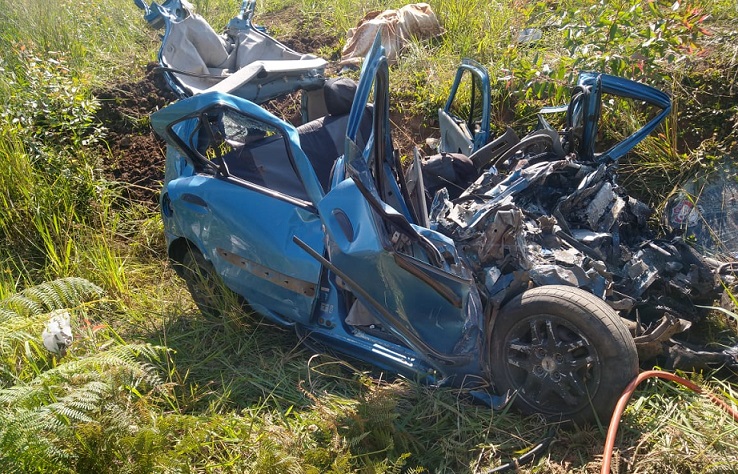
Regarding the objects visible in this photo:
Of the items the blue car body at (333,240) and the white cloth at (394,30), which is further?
the white cloth at (394,30)

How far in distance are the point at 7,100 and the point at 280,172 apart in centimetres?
336

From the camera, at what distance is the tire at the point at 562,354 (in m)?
2.87

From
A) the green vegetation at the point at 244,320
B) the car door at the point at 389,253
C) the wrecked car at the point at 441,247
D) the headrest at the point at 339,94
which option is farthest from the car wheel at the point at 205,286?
the headrest at the point at 339,94

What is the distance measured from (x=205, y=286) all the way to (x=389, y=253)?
161 centimetres

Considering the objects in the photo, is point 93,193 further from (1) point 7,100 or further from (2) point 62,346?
(2) point 62,346

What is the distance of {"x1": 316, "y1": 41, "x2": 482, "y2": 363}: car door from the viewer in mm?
2963

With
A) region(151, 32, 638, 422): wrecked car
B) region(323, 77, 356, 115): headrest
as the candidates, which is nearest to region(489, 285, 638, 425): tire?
region(151, 32, 638, 422): wrecked car

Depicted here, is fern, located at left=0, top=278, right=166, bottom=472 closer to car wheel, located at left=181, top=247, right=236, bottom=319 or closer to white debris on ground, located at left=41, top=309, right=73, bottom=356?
white debris on ground, located at left=41, top=309, right=73, bottom=356

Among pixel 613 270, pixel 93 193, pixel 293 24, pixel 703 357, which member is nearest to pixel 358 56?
pixel 293 24

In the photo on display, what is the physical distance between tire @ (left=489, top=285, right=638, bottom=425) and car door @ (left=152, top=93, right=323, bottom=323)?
3.58ft

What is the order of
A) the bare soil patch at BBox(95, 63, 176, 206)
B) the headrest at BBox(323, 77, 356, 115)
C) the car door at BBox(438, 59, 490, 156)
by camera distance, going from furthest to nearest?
the bare soil patch at BBox(95, 63, 176, 206), the car door at BBox(438, 59, 490, 156), the headrest at BBox(323, 77, 356, 115)

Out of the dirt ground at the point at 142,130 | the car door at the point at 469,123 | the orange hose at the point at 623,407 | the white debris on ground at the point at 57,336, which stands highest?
the car door at the point at 469,123

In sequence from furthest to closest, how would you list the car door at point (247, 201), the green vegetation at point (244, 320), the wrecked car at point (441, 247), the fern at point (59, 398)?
1. the car door at point (247, 201)
2. the wrecked car at point (441, 247)
3. the green vegetation at point (244, 320)
4. the fern at point (59, 398)

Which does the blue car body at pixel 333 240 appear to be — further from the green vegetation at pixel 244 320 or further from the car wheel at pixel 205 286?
the green vegetation at pixel 244 320
